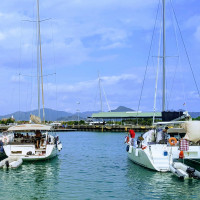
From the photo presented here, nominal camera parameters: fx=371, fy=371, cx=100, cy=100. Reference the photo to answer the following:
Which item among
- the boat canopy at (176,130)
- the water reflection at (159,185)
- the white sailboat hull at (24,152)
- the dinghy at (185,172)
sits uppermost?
the boat canopy at (176,130)

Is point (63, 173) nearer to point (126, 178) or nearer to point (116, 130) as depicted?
point (126, 178)

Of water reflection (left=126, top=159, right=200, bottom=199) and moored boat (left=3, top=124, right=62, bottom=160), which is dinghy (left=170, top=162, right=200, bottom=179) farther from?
moored boat (left=3, top=124, right=62, bottom=160)

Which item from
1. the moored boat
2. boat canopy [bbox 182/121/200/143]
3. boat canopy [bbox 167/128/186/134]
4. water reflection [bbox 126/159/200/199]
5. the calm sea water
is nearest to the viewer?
water reflection [bbox 126/159/200/199]

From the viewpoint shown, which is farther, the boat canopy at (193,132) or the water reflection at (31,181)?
the boat canopy at (193,132)

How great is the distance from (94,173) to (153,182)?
4.96 meters

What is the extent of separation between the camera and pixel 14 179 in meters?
20.8

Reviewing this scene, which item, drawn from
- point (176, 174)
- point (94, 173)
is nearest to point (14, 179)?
point (94, 173)

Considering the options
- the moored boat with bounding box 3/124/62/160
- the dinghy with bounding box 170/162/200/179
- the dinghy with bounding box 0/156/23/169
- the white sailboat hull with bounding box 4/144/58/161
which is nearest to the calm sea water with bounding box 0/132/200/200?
the dinghy with bounding box 170/162/200/179

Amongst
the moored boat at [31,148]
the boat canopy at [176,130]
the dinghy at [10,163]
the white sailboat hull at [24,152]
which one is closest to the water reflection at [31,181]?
the dinghy at [10,163]

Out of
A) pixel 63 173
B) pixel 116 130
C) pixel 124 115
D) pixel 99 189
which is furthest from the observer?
pixel 124 115

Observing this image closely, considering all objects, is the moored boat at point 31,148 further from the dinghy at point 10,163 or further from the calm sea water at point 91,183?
the dinghy at point 10,163

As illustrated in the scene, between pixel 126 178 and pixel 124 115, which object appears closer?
pixel 126 178

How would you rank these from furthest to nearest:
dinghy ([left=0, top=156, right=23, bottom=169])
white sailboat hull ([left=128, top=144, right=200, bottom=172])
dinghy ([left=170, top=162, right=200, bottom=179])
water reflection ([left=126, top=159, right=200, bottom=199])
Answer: dinghy ([left=0, top=156, right=23, bottom=169]) < white sailboat hull ([left=128, top=144, right=200, bottom=172]) < dinghy ([left=170, top=162, right=200, bottom=179]) < water reflection ([left=126, top=159, right=200, bottom=199])

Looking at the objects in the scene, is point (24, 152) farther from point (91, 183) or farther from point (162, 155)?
point (162, 155)
